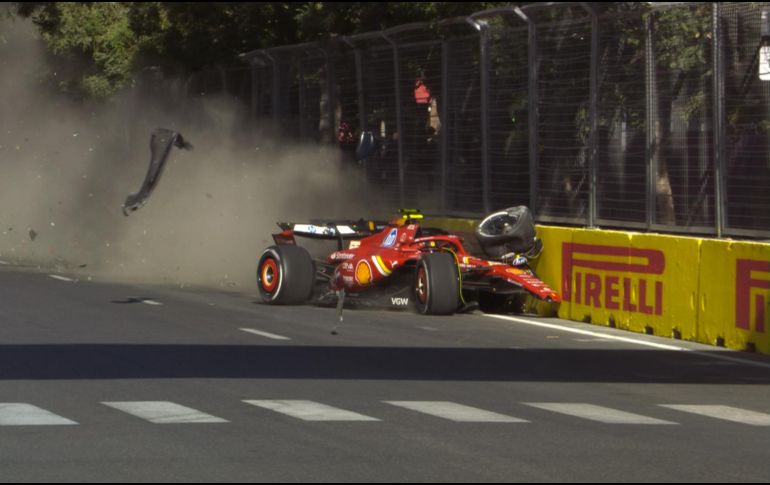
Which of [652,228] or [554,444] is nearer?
[554,444]

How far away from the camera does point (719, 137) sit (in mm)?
17312

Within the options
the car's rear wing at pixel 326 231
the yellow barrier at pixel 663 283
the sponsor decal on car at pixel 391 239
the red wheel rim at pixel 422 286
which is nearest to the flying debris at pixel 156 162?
the car's rear wing at pixel 326 231

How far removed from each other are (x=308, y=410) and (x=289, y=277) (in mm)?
8865

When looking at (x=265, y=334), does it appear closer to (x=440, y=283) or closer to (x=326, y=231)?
(x=440, y=283)

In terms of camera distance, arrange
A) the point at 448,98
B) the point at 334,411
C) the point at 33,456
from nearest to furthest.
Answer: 1. the point at 33,456
2. the point at 334,411
3. the point at 448,98

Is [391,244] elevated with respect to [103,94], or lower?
lower

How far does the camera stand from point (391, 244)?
754 inches

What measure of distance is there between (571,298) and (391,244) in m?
2.11

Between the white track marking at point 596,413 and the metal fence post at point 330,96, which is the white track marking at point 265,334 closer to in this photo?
the white track marking at point 596,413

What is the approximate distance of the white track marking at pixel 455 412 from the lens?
34.1 feet

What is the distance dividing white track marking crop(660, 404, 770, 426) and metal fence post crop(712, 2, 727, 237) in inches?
236

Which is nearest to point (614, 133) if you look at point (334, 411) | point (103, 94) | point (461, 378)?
point (461, 378)

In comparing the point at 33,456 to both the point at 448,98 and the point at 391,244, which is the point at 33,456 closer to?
the point at 391,244

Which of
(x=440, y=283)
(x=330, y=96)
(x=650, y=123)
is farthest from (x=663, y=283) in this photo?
(x=330, y=96)
